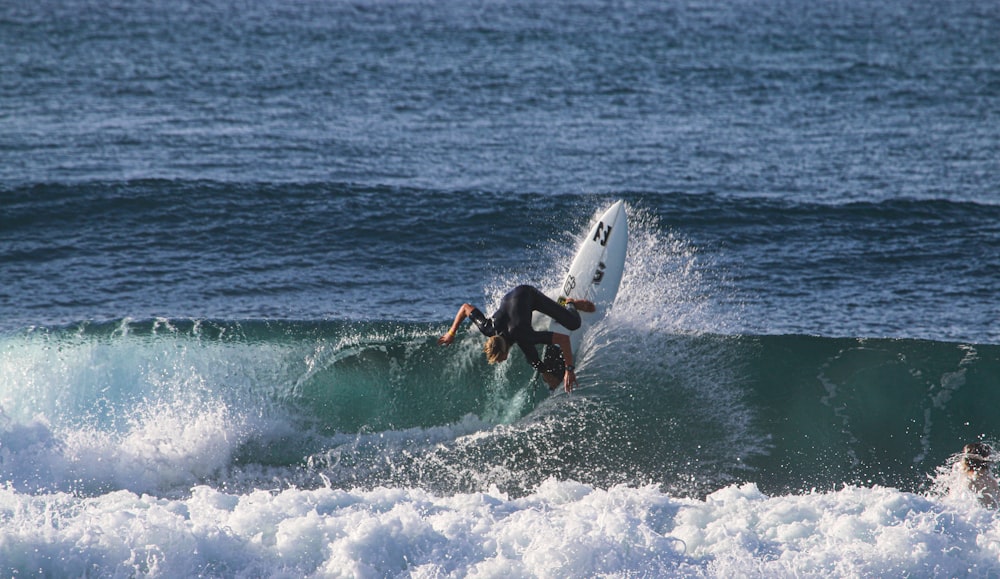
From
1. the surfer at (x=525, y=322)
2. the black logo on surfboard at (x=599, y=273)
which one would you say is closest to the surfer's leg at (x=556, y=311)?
the surfer at (x=525, y=322)

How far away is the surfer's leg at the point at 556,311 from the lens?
1138cm

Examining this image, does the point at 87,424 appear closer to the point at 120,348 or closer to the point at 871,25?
the point at 120,348

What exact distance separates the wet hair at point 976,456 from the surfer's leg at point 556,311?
4.22m

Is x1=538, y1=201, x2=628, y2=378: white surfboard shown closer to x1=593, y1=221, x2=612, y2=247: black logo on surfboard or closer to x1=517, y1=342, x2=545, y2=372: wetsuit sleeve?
x1=593, y1=221, x2=612, y2=247: black logo on surfboard

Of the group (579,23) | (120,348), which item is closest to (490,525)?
(120,348)

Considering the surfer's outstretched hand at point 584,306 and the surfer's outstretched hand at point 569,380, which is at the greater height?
the surfer's outstretched hand at point 584,306

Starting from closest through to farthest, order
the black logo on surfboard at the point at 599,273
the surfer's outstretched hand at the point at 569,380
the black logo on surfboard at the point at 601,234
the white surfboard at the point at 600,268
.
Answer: the surfer's outstretched hand at the point at 569,380
the white surfboard at the point at 600,268
the black logo on surfboard at the point at 599,273
the black logo on surfboard at the point at 601,234

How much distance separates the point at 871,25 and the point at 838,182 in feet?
70.5

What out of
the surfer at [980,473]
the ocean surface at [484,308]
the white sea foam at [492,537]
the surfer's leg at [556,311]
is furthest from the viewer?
the surfer's leg at [556,311]

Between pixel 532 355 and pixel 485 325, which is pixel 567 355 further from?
pixel 485 325

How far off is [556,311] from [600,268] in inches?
66.5

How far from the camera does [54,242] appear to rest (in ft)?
59.8

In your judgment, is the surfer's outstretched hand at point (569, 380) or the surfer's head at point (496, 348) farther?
the surfer's outstretched hand at point (569, 380)

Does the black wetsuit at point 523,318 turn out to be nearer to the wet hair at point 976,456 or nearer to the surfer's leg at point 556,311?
the surfer's leg at point 556,311
